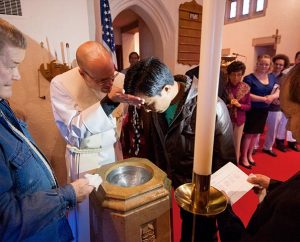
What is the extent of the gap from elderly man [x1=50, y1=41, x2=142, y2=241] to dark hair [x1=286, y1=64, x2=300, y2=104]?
0.90 metres

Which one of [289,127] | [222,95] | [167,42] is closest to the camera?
[289,127]

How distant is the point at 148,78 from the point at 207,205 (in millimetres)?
796

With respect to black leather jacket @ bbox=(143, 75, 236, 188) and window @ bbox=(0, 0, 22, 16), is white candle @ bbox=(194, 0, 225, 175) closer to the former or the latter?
black leather jacket @ bbox=(143, 75, 236, 188)

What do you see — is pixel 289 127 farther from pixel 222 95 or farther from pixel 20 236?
pixel 222 95

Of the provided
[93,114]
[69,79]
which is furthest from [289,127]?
[69,79]

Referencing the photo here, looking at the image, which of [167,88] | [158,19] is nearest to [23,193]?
[167,88]

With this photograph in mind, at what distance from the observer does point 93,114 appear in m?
1.19

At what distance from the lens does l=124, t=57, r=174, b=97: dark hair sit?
114 cm

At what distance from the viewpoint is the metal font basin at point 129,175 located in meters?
0.99

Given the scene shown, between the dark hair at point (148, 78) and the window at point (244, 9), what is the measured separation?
812 centimetres

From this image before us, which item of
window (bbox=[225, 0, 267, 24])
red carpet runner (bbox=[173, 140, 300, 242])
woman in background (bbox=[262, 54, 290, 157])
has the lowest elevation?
red carpet runner (bbox=[173, 140, 300, 242])

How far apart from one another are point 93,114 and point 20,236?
2.13ft

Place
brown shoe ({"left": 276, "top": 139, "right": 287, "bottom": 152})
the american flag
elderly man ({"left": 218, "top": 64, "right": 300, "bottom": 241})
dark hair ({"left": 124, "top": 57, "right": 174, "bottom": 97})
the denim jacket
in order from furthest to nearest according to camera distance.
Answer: brown shoe ({"left": 276, "top": 139, "right": 287, "bottom": 152})
the american flag
dark hair ({"left": 124, "top": 57, "right": 174, "bottom": 97})
the denim jacket
elderly man ({"left": 218, "top": 64, "right": 300, "bottom": 241})

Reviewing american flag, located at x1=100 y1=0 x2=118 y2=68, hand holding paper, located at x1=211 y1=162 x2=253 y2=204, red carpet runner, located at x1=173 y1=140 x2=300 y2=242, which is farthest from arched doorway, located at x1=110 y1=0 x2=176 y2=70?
hand holding paper, located at x1=211 y1=162 x2=253 y2=204
